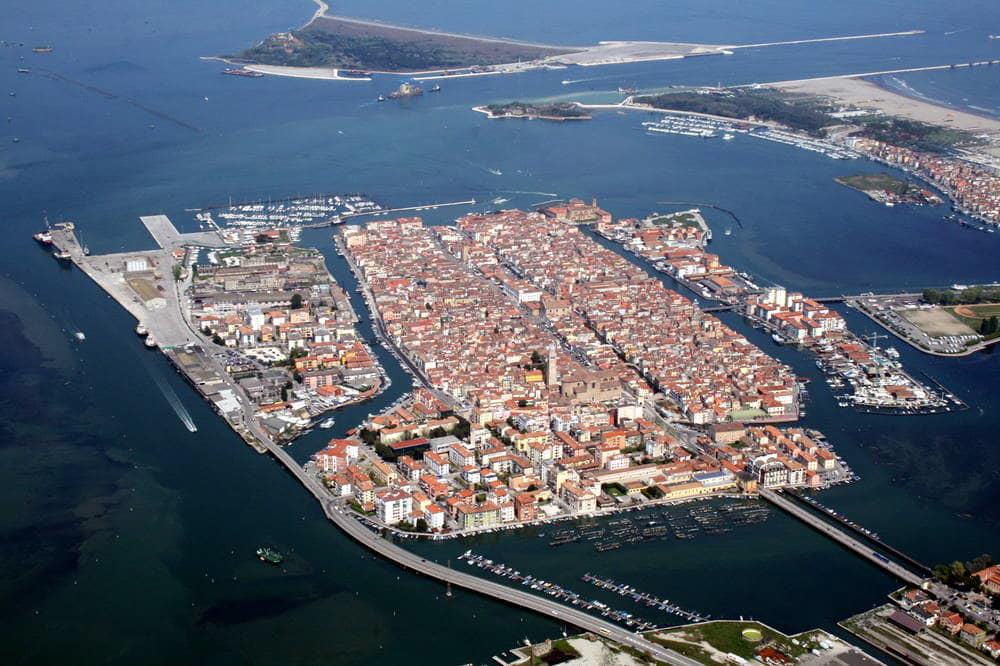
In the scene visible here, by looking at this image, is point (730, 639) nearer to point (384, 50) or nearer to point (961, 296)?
point (961, 296)

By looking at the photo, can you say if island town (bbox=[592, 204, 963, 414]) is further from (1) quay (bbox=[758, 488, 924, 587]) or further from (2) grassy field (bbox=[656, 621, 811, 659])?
(2) grassy field (bbox=[656, 621, 811, 659])

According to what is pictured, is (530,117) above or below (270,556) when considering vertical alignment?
above

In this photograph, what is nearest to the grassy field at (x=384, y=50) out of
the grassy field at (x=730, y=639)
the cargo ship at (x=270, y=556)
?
the cargo ship at (x=270, y=556)

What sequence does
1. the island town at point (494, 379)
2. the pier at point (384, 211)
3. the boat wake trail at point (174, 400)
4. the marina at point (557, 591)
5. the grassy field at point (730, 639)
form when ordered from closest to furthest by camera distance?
the grassy field at point (730, 639)
the marina at point (557, 591)
the island town at point (494, 379)
the boat wake trail at point (174, 400)
the pier at point (384, 211)

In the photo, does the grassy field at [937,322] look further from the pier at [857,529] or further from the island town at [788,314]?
the pier at [857,529]

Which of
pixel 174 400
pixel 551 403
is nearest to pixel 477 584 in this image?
pixel 551 403

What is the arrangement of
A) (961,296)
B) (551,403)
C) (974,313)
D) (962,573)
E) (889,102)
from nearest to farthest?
(962,573) < (551,403) < (974,313) < (961,296) < (889,102)

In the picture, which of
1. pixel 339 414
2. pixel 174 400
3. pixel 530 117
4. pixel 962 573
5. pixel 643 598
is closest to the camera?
pixel 643 598

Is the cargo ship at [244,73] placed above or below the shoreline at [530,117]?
above
